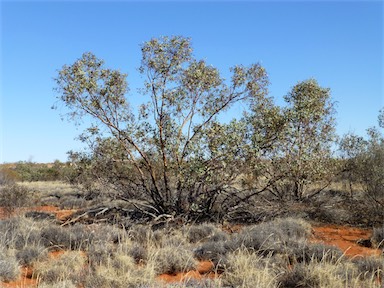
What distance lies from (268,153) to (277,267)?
6406 mm

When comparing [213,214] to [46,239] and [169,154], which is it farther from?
[46,239]

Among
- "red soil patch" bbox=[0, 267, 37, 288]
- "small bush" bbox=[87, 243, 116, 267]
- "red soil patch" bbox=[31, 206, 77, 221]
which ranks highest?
"red soil patch" bbox=[31, 206, 77, 221]

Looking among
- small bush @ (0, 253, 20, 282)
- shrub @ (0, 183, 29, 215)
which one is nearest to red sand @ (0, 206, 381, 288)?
small bush @ (0, 253, 20, 282)

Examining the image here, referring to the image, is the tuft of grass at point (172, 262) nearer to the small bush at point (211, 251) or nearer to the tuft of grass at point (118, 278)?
the small bush at point (211, 251)

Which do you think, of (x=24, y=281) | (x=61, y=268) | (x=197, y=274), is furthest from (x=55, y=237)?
(x=197, y=274)

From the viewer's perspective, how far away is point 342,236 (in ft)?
42.0

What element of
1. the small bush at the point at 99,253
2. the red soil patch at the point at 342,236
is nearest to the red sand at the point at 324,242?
the red soil patch at the point at 342,236

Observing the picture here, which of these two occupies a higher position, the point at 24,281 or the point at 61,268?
the point at 61,268

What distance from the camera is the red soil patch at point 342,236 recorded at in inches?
432

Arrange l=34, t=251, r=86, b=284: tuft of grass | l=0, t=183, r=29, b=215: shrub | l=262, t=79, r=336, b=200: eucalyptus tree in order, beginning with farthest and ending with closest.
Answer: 1. l=0, t=183, r=29, b=215: shrub
2. l=262, t=79, r=336, b=200: eucalyptus tree
3. l=34, t=251, r=86, b=284: tuft of grass

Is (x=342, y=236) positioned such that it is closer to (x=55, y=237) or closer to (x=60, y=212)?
(x=55, y=237)

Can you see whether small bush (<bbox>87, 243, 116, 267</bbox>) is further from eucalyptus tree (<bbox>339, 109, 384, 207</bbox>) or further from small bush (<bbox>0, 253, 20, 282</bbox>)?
eucalyptus tree (<bbox>339, 109, 384, 207</bbox>)

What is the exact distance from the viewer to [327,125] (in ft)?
59.7

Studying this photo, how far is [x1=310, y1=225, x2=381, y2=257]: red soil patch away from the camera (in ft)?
36.0
